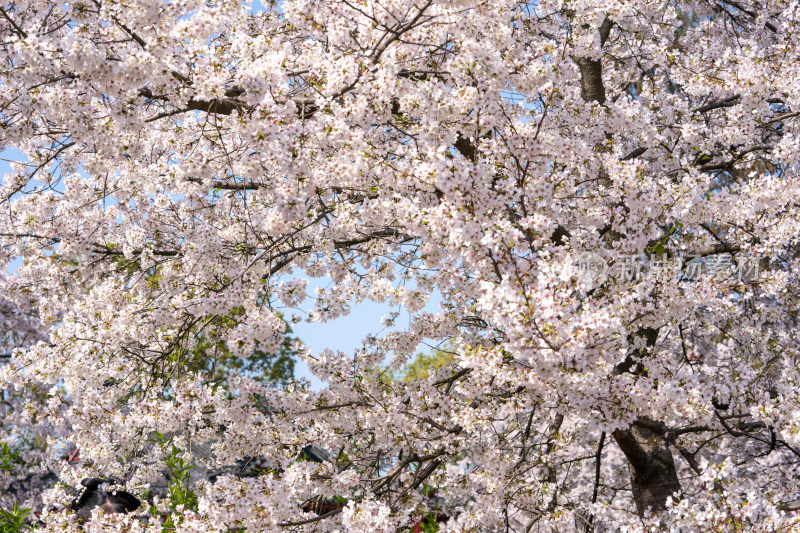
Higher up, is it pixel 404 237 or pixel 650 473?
pixel 404 237

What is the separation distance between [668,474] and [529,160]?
4.06 metres

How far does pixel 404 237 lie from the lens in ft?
22.4

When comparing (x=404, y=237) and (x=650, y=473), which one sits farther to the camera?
(x=650, y=473)

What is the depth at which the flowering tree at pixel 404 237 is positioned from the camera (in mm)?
4656

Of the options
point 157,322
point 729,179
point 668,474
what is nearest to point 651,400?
point 668,474

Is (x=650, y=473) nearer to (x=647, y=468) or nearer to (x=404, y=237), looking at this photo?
(x=647, y=468)

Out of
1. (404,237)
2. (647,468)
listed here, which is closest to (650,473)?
(647,468)

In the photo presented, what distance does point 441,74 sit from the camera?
5074 mm

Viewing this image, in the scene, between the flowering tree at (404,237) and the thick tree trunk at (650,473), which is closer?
the flowering tree at (404,237)

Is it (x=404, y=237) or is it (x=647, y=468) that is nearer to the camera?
(x=404, y=237)

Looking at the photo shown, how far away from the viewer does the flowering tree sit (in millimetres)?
4656

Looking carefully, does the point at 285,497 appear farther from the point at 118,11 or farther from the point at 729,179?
the point at 729,179

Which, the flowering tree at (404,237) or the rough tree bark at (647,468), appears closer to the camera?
the flowering tree at (404,237)

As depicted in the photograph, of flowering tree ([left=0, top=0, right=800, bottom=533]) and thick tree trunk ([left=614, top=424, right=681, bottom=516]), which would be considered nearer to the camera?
flowering tree ([left=0, top=0, right=800, bottom=533])
